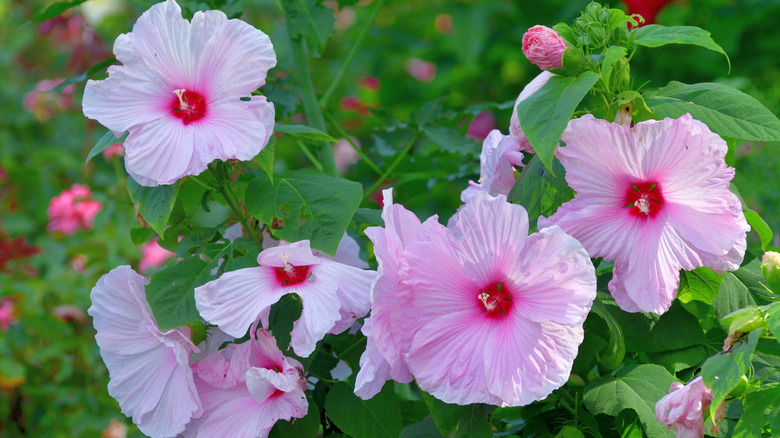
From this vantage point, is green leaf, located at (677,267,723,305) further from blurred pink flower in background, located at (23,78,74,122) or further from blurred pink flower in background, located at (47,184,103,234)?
blurred pink flower in background, located at (23,78,74,122)

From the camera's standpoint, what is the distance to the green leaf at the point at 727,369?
557 millimetres

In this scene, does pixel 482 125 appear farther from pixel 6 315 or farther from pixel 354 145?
pixel 354 145

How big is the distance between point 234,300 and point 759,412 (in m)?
0.43

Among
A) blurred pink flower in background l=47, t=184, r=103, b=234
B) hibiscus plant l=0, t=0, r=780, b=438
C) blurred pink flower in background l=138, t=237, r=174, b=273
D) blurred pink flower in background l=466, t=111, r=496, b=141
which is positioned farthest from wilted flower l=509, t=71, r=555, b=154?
blurred pink flower in background l=466, t=111, r=496, b=141

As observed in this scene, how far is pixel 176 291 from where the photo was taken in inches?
29.7

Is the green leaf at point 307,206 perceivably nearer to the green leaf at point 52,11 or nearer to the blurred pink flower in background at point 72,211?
the green leaf at point 52,11

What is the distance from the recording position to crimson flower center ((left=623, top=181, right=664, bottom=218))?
2.24ft

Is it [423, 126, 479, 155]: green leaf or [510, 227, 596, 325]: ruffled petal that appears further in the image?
[423, 126, 479, 155]: green leaf

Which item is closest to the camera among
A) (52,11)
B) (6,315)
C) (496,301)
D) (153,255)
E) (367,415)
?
(496,301)

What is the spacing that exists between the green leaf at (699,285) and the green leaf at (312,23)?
1.89 ft

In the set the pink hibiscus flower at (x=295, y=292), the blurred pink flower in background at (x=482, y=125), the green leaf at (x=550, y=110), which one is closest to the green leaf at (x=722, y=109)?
the green leaf at (x=550, y=110)

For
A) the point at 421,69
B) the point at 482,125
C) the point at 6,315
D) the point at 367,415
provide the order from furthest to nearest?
the point at 421,69 < the point at 482,125 < the point at 6,315 < the point at 367,415

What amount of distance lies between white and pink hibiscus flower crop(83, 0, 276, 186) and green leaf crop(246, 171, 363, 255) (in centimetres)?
7

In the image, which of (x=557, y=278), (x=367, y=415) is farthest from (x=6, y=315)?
(x=557, y=278)
